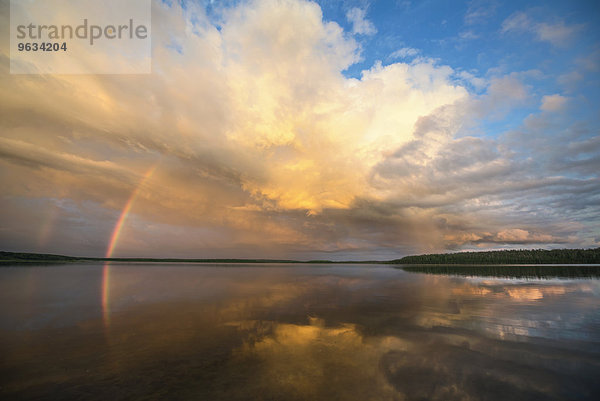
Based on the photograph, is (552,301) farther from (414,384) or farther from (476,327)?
(414,384)

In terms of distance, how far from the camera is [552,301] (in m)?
21.9

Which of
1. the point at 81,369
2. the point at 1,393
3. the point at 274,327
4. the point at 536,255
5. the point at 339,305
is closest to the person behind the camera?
the point at 1,393

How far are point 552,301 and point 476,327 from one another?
14443 millimetres

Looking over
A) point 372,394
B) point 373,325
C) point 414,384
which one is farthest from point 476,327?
point 372,394

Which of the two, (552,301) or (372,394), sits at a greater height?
(372,394)

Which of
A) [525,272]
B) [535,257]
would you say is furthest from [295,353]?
[535,257]

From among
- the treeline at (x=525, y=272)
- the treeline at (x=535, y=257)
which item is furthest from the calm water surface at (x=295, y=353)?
the treeline at (x=535, y=257)

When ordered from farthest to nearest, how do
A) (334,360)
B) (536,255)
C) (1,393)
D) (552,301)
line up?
1. (536,255)
2. (552,301)
3. (334,360)
4. (1,393)

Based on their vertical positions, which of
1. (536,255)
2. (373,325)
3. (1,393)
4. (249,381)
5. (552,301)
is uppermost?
(1,393)

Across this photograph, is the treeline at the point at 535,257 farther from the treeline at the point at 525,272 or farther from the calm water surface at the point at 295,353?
the calm water surface at the point at 295,353

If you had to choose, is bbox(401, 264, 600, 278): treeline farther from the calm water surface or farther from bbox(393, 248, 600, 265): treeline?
bbox(393, 248, 600, 265): treeline

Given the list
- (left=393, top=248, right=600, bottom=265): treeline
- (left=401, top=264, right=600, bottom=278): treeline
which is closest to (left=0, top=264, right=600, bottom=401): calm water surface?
(left=401, top=264, right=600, bottom=278): treeline

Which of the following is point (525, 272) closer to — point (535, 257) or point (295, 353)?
point (295, 353)

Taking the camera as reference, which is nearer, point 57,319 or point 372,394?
point 372,394
